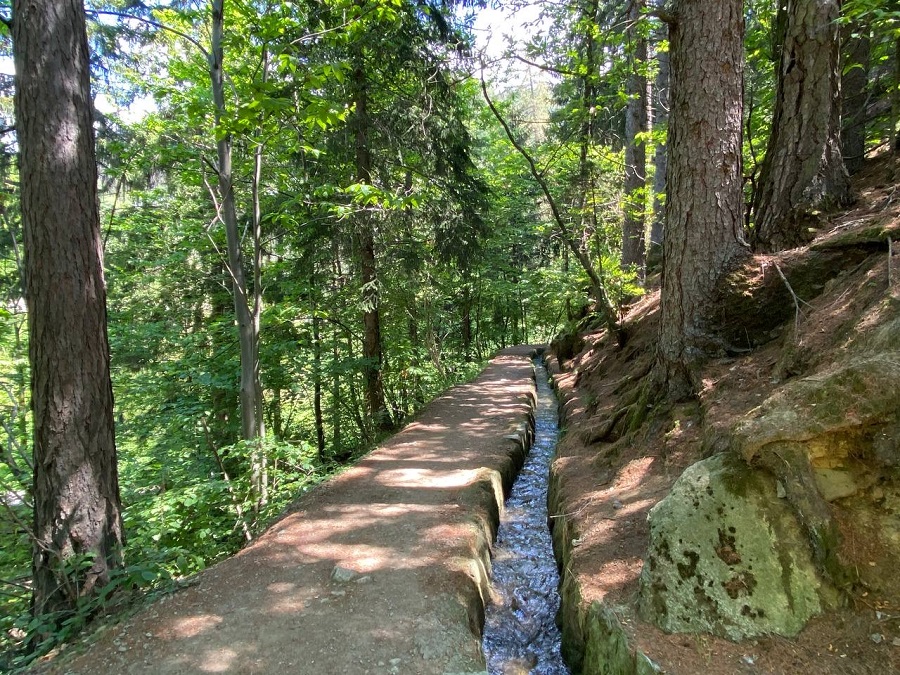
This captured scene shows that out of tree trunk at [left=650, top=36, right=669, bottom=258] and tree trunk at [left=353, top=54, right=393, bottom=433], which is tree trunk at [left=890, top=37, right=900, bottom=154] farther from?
tree trunk at [left=353, top=54, right=393, bottom=433]

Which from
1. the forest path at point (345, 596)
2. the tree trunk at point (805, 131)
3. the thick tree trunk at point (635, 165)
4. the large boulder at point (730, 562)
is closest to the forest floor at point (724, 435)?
the large boulder at point (730, 562)

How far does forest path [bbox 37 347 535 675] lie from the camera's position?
2.82m

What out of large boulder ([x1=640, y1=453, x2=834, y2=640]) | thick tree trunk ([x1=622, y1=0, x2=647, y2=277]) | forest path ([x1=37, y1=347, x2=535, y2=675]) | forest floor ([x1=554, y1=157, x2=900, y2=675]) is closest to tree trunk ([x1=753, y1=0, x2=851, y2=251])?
forest floor ([x1=554, y1=157, x2=900, y2=675])

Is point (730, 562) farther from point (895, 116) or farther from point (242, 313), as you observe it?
point (242, 313)

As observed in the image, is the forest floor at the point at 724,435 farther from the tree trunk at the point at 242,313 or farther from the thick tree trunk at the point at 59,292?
the tree trunk at the point at 242,313

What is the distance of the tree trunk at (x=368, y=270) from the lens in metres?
9.07

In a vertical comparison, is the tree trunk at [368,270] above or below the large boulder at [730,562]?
above

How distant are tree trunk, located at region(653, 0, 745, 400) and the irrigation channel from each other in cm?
218

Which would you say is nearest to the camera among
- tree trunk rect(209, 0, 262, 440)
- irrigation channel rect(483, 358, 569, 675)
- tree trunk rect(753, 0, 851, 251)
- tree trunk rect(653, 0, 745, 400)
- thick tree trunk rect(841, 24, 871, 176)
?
irrigation channel rect(483, 358, 569, 675)

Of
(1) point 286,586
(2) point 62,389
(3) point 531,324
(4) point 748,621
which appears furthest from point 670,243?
(3) point 531,324

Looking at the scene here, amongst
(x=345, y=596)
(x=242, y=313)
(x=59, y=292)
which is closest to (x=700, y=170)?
(x=345, y=596)

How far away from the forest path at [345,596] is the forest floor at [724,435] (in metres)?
0.96

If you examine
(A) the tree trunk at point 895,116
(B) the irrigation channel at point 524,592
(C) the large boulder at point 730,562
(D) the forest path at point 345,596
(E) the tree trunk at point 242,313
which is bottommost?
(B) the irrigation channel at point 524,592

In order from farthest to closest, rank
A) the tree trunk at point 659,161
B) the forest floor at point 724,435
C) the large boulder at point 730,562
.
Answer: the tree trunk at point 659,161 < the large boulder at point 730,562 < the forest floor at point 724,435
